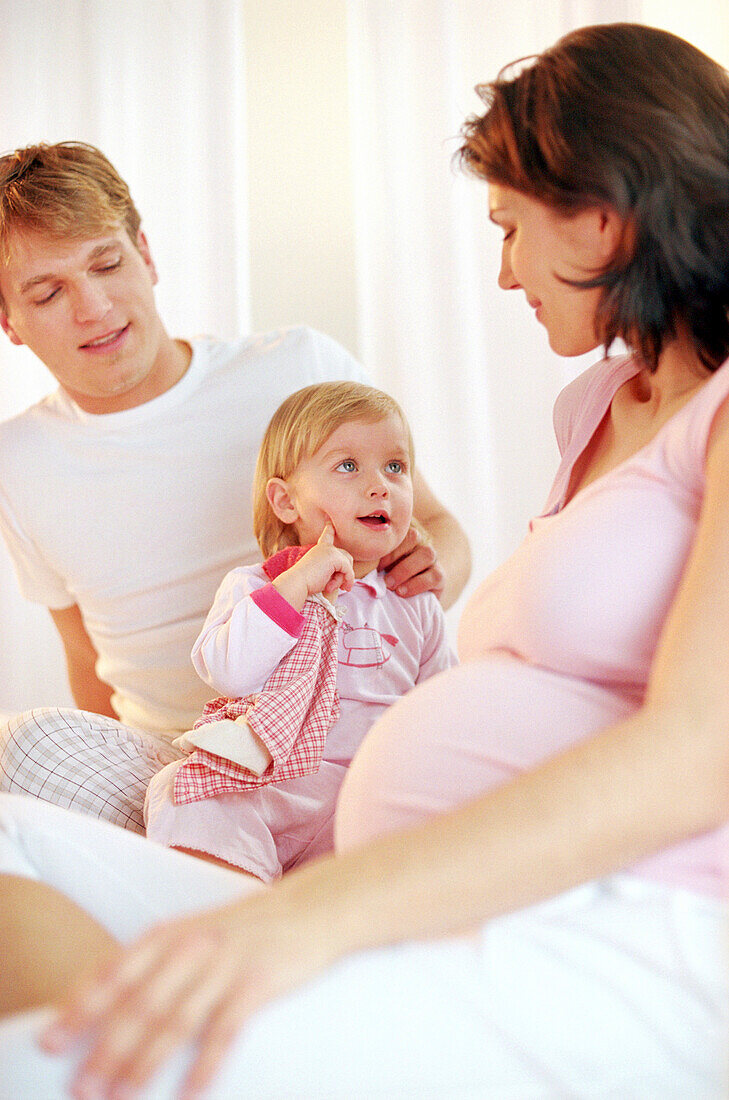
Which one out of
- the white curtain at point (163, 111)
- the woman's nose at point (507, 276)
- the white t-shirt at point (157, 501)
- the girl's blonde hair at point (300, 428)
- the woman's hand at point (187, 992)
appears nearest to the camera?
the woman's hand at point (187, 992)

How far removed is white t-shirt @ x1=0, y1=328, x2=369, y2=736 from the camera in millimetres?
1937

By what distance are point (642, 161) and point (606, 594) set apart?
Answer: 1.26 feet

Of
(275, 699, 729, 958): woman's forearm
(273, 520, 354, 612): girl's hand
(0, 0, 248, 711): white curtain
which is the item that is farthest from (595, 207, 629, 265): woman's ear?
(0, 0, 248, 711): white curtain

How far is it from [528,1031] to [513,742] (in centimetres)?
23

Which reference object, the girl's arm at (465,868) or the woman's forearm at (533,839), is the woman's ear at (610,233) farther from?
the woman's forearm at (533,839)

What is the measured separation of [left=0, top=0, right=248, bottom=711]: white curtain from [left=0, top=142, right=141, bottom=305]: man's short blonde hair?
87cm

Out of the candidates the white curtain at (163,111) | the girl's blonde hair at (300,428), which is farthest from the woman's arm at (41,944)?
the white curtain at (163,111)

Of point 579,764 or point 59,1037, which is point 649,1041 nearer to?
point 579,764

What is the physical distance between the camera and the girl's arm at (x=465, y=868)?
62 centimetres

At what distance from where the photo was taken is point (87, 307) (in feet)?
5.93

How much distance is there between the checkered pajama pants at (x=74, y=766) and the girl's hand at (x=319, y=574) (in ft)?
1.23

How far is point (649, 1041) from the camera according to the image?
666mm

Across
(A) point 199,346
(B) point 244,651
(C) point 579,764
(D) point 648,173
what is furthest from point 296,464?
(C) point 579,764

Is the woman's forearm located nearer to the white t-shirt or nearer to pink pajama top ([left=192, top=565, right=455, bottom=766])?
pink pajama top ([left=192, top=565, right=455, bottom=766])
